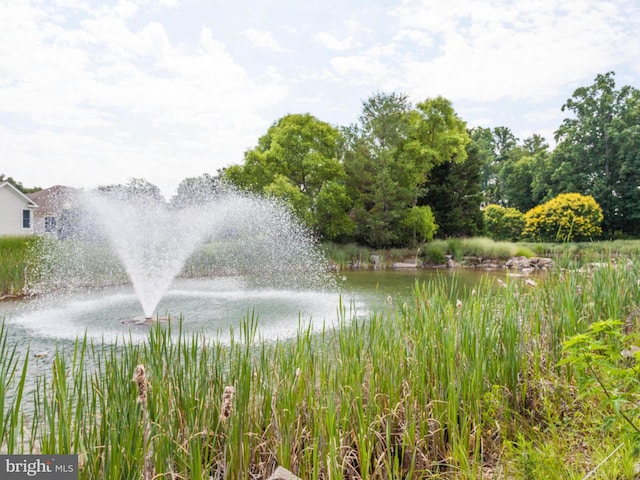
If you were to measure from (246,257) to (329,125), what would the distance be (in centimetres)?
1001

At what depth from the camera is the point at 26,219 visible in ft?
95.1

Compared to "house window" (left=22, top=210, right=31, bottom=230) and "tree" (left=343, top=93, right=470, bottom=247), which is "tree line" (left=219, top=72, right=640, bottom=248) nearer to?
"tree" (left=343, top=93, right=470, bottom=247)

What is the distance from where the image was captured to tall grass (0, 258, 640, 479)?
2.01 metres

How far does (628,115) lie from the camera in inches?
1248

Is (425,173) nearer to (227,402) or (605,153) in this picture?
(605,153)

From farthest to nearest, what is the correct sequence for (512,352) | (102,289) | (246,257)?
1. (246,257)
2. (102,289)
3. (512,352)

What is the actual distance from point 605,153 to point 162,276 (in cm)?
3435

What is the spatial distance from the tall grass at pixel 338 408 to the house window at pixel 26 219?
31.1m

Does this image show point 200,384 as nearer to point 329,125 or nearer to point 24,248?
point 24,248

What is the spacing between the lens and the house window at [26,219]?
94.1 ft

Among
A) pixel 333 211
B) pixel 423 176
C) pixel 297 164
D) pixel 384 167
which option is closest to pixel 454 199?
pixel 423 176

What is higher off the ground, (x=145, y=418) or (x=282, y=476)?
(x=145, y=418)

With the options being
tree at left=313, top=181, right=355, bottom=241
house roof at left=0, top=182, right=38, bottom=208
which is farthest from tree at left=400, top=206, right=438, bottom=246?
house roof at left=0, top=182, right=38, bottom=208

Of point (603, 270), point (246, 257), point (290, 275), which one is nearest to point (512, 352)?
point (603, 270)
